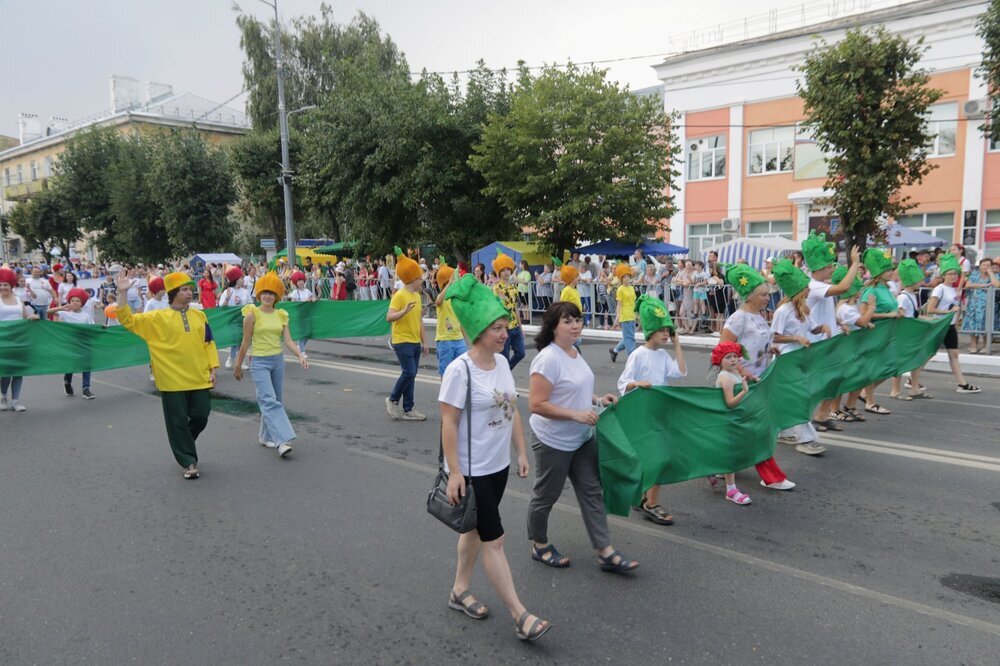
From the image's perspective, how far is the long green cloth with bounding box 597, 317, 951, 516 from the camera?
14.6 ft

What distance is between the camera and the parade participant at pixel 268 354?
7.10 m

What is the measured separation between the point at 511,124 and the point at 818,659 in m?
22.0

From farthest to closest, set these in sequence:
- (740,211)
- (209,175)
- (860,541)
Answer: (209,175) → (740,211) → (860,541)

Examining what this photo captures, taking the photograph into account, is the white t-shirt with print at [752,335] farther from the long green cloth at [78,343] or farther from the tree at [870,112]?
the tree at [870,112]

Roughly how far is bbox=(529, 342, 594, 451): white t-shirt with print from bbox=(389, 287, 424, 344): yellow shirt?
4.28m

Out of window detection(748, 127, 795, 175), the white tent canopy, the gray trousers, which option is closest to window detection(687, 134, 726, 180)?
window detection(748, 127, 795, 175)

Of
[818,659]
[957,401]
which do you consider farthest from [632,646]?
[957,401]

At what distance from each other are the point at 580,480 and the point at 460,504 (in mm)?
1086

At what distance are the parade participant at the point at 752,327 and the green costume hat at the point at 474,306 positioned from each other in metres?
2.87

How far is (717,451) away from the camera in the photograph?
5.25 m

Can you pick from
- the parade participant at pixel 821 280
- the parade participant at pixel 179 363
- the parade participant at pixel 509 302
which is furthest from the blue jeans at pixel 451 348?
the parade participant at pixel 821 280

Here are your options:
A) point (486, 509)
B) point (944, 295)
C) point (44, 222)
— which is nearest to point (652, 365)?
point (486, 509)

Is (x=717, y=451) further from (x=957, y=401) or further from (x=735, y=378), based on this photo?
(x=957, y=401)

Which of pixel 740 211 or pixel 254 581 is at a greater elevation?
pixel 740 211
